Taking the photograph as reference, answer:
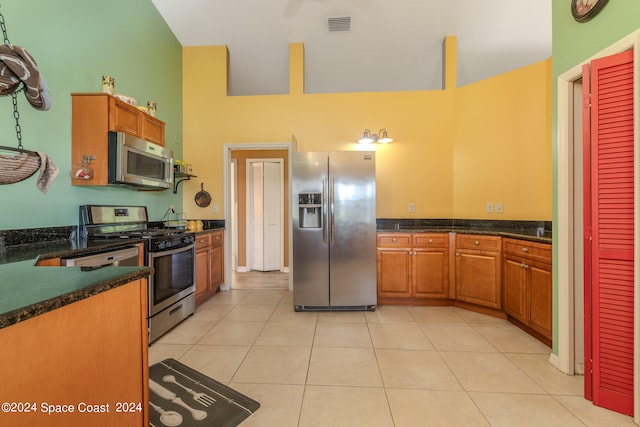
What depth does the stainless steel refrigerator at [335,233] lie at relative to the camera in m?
3.08

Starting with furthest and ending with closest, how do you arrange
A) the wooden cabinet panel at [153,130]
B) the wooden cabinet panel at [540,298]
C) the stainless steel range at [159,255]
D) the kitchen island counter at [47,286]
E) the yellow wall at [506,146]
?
1. the yellow wall at [506,146]
2. the wooden cabinet panel at [153,130]
3. the stainless steel range at [159,255]
4. the wooden cabinet panel at [540,298]
5. the kitchen island counter at [47,286]

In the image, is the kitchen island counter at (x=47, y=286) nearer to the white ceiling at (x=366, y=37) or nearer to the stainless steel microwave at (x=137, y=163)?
the stainless steel microwave at (x=137, y=163)

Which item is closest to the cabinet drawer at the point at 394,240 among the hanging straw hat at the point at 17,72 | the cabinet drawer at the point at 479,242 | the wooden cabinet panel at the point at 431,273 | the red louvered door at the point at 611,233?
the wooden cabinet panel at the point at 431,273

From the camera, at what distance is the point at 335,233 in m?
3.10

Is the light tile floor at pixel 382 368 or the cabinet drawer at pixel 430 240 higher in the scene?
the cabinet drawer at pixel 430 240

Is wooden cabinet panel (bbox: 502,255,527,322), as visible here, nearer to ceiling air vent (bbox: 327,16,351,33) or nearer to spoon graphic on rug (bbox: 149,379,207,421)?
spoon graphic on rug (bbox: 149,379,207,421)

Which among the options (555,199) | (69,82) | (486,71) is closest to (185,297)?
(69,82)

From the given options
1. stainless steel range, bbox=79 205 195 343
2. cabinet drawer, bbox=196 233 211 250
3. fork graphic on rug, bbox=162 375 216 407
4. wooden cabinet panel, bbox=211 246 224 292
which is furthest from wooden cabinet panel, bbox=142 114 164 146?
fork graphic on rug, bbox=162 375 216 407

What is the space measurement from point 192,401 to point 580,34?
335cm

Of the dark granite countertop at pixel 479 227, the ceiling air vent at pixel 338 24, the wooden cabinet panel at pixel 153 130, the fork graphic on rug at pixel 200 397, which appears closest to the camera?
the fork graphic on rug at pixel 200 397

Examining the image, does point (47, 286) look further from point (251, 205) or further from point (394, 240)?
point (251, 205)

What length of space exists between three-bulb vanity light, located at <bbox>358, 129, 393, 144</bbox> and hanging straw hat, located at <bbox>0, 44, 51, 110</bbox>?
2.99 metres

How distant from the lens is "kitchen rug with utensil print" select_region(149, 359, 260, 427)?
149 cm

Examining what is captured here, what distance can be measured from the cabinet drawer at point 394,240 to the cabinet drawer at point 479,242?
567 mm
